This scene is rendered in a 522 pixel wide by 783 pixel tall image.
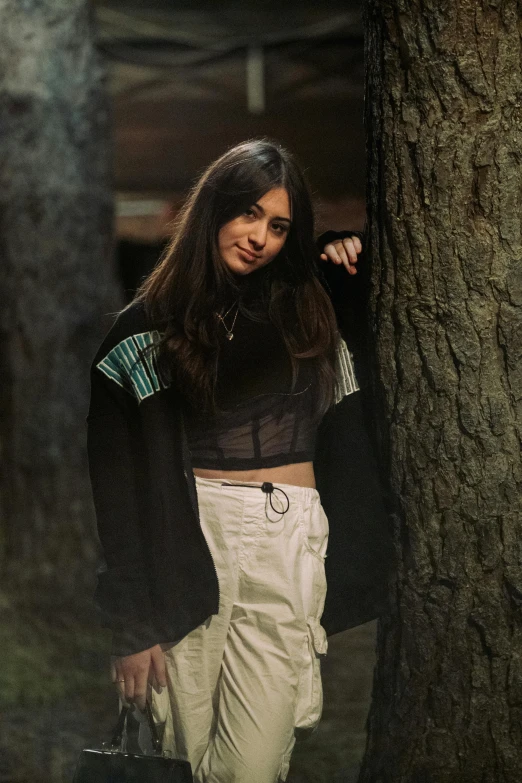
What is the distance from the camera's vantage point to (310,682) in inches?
88.4

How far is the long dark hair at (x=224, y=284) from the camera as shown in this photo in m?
2.10

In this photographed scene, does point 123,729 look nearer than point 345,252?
Yes

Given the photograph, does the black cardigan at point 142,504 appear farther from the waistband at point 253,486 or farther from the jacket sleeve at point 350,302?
the jacket sleeve at point 350,302

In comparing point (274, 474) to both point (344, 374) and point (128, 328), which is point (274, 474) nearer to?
point (344, 374)

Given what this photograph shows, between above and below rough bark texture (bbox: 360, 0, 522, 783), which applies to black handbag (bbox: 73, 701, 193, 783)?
below

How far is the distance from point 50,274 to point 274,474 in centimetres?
301

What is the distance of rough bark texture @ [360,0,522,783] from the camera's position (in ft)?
6.87

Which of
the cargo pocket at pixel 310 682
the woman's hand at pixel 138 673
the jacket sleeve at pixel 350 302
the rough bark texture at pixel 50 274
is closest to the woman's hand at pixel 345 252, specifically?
the jacket sleeve at pixel 350 302

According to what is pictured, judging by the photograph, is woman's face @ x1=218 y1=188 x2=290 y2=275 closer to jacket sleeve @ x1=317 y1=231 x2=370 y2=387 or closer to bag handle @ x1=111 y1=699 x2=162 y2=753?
jacket sleeve @ x1=317 y1=231 x2=370 y2=387

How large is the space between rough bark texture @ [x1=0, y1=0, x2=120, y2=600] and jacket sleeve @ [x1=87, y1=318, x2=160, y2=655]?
284cm

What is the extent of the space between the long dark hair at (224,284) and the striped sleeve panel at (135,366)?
0.02 metres

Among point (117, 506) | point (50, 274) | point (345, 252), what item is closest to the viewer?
point (117, 506)

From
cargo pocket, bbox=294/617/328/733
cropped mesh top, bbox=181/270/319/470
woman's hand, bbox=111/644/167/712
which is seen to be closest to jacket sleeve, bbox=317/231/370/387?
cropped mesh top, bbox=181/270/319/470

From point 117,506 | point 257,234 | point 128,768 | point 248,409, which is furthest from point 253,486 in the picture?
point 128,768
